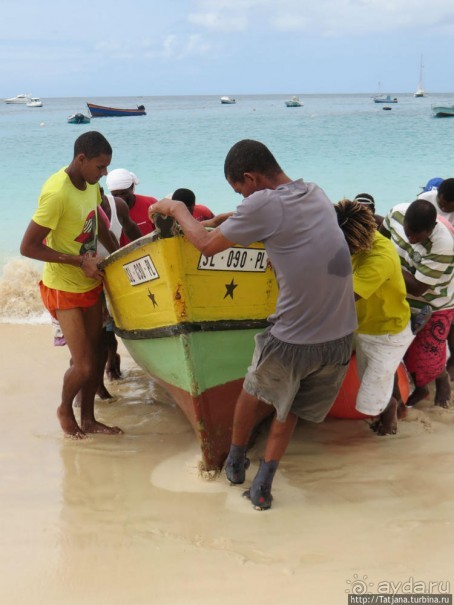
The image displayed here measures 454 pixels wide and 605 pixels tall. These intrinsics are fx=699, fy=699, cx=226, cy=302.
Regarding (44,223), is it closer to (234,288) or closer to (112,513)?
(234,288)

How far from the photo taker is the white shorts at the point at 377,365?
13.4 ft

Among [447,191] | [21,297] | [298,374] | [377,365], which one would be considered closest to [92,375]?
[298,374]

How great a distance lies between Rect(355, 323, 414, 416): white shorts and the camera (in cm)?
409

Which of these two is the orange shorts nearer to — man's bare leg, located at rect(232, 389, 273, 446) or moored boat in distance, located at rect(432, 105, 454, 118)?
man's bare leg, located at rect(232, 389, 273, 446)

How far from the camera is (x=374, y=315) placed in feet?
13.2

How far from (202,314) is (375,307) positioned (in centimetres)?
99

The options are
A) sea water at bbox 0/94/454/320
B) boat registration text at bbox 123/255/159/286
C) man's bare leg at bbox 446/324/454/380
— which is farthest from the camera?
sea water at bbox 0/94/454/320

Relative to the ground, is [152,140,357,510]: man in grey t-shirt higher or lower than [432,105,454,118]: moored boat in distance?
higher

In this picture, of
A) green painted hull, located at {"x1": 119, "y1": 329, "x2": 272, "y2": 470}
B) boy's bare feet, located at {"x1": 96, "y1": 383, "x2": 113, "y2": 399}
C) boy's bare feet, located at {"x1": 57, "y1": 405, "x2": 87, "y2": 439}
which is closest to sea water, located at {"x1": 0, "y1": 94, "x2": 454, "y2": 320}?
boy's bare feet, located at {"x1": 96, "y1": 383, "x2": 113, "y2": 399}

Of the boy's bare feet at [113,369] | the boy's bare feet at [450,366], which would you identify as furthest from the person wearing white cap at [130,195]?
the boy's bare feet at [450,366]

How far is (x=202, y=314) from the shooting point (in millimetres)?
3975

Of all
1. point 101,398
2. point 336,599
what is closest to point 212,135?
point 101,398

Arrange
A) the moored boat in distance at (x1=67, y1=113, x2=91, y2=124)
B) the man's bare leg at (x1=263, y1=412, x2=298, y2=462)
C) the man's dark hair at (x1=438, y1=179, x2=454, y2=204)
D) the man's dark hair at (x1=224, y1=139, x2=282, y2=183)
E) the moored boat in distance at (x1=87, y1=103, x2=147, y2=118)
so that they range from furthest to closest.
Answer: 1. the moored boat in distance at (x1=87, y1=103, x2=147, y2=118)
2. the moored boat in distance at (x1=67, y1=113, x2=91, y2=124)
3. the man's dark hair at (x1=438, y1=179, x2=454, y2=204)
4. the man's bare leg at (x1=263, y1=412, x2=298, y2=462)
5. the man's dark hair at (x1=224, y1=139, x2=282, y2=183)

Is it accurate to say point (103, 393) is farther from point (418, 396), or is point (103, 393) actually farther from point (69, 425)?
point (418, 396)
